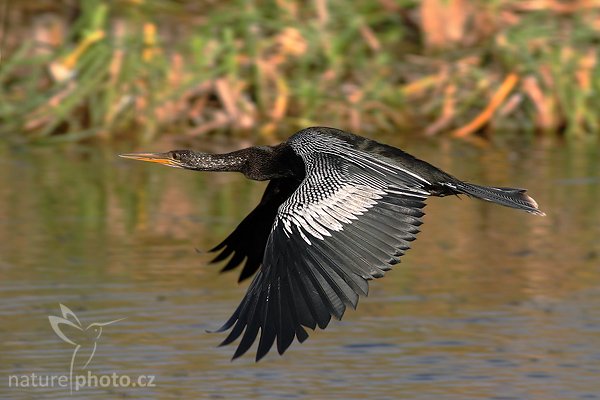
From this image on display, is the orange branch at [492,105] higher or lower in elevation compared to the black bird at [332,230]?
lower

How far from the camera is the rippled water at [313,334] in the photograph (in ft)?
24.0

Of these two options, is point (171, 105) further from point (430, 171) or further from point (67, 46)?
point (430, 171)

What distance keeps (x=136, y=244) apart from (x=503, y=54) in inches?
251

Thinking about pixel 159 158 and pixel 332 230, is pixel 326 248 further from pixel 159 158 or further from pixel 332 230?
pixel 159 158

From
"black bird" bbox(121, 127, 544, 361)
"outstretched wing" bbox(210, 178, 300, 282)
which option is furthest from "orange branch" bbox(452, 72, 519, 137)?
"black bird" bbox(121, 127, 544, 361)

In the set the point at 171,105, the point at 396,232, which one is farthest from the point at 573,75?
the point at 396,232

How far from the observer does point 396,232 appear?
21.6ft

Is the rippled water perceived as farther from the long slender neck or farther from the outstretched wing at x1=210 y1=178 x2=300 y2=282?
the long slender neck

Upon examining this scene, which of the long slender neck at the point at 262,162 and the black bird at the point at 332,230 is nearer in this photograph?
the black bird at the point at 332,230

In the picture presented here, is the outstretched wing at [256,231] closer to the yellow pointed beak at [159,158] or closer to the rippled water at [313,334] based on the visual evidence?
the rippled water at [313,334]

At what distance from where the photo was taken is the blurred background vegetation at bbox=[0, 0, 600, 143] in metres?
15.0

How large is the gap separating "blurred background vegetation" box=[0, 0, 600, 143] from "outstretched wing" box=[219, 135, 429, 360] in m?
7.98

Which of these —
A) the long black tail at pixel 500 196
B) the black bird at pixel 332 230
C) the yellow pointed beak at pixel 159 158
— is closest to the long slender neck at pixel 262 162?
the black bird at pixel 332 230

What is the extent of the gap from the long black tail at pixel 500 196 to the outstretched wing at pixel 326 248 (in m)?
0.45
